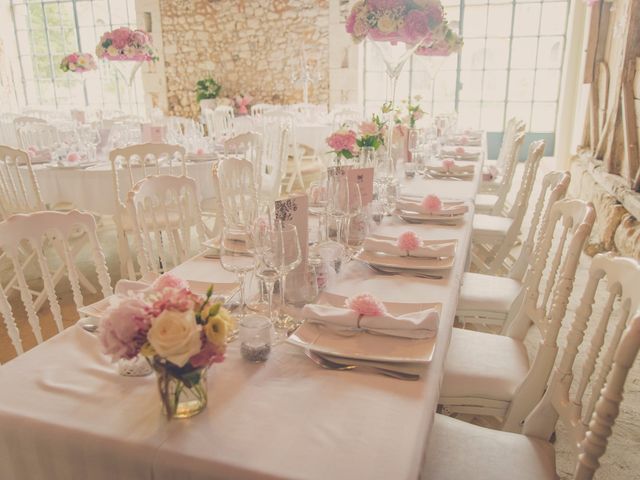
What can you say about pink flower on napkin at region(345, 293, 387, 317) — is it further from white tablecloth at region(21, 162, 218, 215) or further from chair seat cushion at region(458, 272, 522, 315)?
white tablecloth at region(21, 162, 218, 215)

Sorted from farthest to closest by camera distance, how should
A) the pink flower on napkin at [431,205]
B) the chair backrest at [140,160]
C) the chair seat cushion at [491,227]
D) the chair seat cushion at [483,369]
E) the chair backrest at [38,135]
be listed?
the chair backrest at [38,135]
the chair seat cushion at [491,227]
the chair backrest at [140,160]
the pink flower on napkin at [431,205]
the chair seat cushion at [483,369]

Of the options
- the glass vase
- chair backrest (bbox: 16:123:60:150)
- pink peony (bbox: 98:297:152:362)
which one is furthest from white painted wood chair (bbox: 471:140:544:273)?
chair backrest (bbox: 16:123:60:150)

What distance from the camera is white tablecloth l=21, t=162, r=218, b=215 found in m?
3.38

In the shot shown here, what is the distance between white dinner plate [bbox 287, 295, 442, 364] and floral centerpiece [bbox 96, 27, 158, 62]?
4.26 metres

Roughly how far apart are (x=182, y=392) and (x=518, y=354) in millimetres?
1184

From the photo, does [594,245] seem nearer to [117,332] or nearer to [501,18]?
[117,332]

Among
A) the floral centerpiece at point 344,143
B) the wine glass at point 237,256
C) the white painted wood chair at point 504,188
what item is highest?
the floral centerpiece at point 344,143

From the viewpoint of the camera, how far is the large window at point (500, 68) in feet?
26.1

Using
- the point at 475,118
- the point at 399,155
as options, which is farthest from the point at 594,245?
the point at 475,118

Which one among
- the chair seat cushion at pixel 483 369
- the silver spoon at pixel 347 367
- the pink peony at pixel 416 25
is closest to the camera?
the silver spoon at pixel 347 367

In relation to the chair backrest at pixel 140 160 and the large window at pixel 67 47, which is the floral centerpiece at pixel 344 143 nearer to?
the chair backrest at pixel 140 160

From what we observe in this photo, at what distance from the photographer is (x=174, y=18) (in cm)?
846

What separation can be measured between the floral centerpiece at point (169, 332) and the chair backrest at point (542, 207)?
4.35 feet

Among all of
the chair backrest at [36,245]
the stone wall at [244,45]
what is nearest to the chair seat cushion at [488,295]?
the chair backrest at [36,245]
